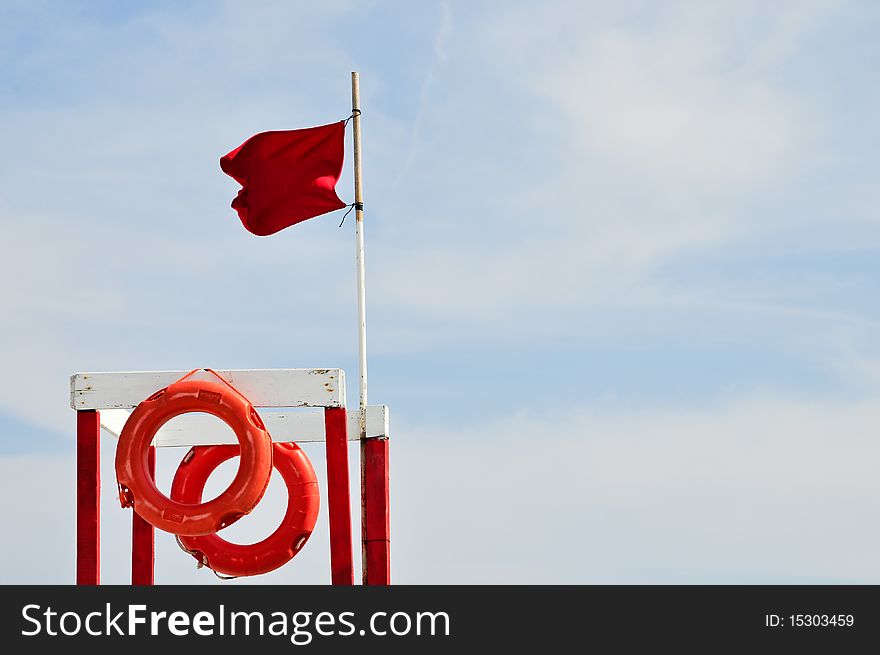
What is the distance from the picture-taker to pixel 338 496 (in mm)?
10867

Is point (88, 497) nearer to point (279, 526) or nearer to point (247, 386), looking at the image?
point (247, 386)

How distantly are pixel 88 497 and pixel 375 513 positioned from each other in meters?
2.46

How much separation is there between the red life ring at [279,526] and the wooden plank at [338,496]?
7.30 ft

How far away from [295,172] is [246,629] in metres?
5.07

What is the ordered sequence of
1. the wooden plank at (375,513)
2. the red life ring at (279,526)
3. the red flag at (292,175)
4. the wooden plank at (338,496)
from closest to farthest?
the wooden plank at (338,496), the wooden plank at (375,513), the red flag at (292,175), the red life ring at (279,526)

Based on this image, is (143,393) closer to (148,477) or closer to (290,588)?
(148,477)

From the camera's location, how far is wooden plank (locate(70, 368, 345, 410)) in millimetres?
10836

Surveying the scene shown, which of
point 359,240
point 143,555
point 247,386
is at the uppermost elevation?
point 359,240

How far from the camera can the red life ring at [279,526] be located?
13180 mm

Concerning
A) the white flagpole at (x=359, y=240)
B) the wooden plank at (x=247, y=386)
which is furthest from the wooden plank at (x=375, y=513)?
the wooden plank at (x=247, y=386)

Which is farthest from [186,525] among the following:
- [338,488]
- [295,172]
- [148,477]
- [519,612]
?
[295,172]

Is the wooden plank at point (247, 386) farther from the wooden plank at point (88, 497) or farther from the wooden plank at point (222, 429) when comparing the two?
the wooden plank at point (222, 429)

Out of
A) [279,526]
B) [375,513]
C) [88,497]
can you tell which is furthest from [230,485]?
[279,526]

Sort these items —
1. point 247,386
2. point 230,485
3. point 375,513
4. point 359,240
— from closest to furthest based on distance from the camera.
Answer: point 230,485 < point 247,386 < point 375,513 < point 359,240
